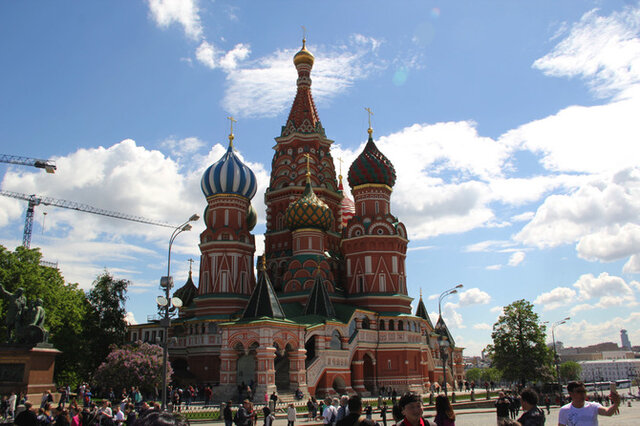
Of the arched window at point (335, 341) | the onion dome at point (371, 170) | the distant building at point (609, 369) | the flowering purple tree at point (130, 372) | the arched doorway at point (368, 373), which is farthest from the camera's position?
the distant building at point (609, 369)

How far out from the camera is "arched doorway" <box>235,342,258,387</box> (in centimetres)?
3416

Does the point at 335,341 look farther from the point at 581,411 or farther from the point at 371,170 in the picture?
the point at 581,411

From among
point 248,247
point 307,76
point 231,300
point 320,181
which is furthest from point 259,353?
point 307,76

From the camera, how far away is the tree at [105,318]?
4306 centimetres

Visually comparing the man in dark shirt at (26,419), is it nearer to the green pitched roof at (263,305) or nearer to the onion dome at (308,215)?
the green pitched roof at (263,305)

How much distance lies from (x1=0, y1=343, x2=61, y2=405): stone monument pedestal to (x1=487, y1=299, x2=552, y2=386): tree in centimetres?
3316

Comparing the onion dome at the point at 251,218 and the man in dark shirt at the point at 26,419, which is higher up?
the onion dome at the point at 251,218

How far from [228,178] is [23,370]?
2539 cm

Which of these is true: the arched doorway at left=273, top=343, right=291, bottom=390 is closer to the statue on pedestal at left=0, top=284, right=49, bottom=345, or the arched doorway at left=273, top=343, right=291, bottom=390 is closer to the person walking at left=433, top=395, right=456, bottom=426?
the statue on pedestal at left=0, top=284, right=49, bottom=345

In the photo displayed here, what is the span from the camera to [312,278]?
43.8 metres

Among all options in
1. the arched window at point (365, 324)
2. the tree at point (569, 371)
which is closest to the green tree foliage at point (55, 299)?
the arched window at point (365, 324)

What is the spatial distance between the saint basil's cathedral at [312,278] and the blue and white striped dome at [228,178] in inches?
3.5

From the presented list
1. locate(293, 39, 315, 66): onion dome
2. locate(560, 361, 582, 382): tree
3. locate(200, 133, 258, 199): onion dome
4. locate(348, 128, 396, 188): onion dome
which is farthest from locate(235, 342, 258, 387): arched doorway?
locate(560, 361, 582, 382): tree

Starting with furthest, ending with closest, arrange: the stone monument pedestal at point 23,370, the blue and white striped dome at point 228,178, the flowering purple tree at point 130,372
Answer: the blue and white striped dome at point 228,178, the flowering purple tree at point 130,372, the stone monument pedestal at point 23,370
